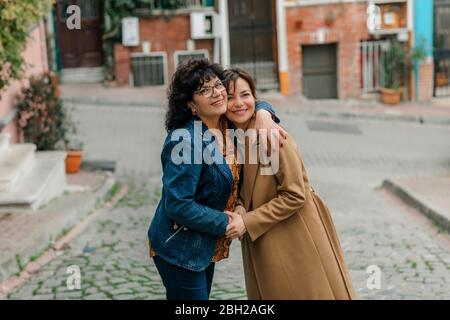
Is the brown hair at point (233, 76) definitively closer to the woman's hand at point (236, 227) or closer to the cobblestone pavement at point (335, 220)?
the woman's hand at point (236, 227)

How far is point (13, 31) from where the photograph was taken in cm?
859

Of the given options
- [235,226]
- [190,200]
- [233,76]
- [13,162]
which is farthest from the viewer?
[13,162]

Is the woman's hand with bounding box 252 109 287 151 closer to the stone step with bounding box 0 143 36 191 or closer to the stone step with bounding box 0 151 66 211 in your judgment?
the stone step with bounding box 0 151 66 211

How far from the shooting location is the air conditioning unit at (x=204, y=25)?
63.2 feet

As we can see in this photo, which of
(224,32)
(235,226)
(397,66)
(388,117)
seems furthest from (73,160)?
(397,66)

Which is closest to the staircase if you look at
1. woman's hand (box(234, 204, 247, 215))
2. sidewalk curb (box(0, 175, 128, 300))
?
sidewalk curb (box(0, 175, 128, 300))

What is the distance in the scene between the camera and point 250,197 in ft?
12.1

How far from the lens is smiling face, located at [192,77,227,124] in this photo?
3.63 m

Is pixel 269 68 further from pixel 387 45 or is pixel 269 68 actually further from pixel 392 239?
pixel 392 239

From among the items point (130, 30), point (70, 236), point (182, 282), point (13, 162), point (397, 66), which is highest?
point (130, 30)

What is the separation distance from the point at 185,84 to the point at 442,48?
54.3 ft

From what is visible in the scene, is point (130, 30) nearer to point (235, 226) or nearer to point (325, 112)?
point (325, 112)
